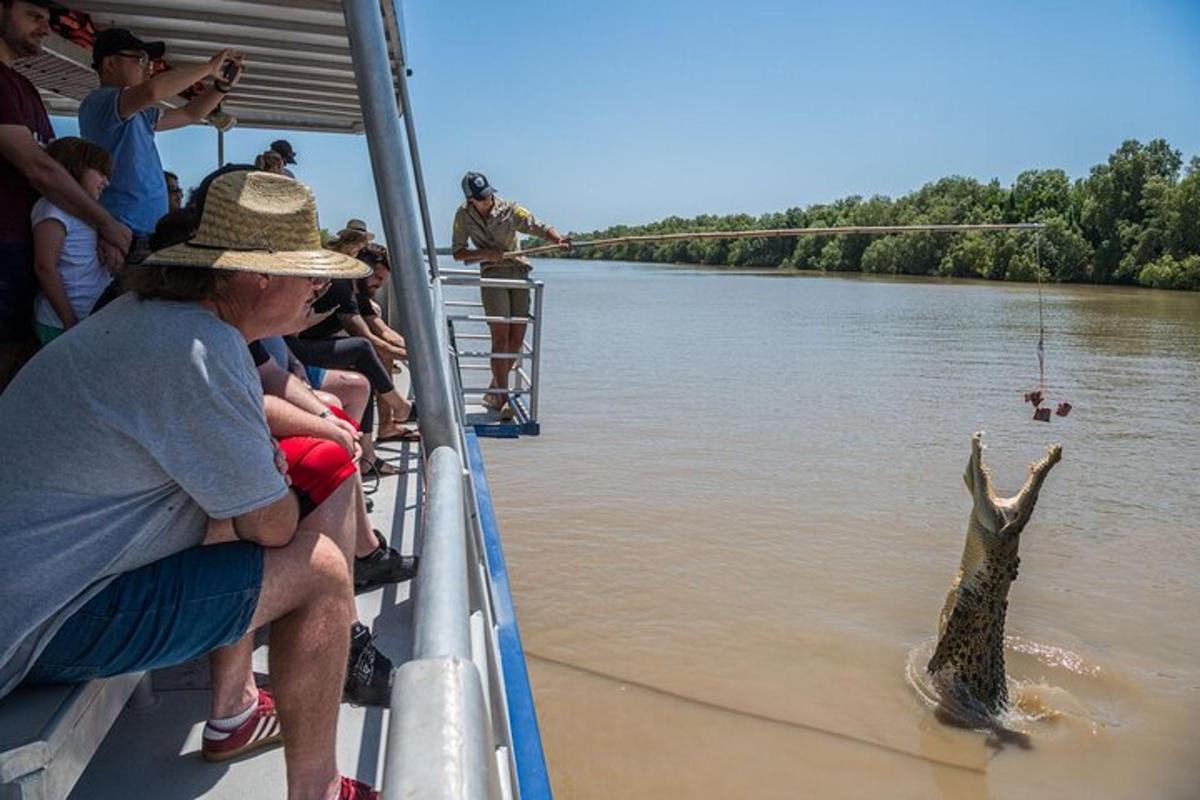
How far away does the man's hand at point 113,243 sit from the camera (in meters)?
2.85

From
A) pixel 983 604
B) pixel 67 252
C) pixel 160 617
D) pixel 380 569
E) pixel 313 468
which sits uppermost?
pixel 67 252

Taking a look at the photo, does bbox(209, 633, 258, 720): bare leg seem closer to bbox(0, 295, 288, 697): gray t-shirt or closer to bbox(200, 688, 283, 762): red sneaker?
bbox(200, 688, 283, 762): red sneaker

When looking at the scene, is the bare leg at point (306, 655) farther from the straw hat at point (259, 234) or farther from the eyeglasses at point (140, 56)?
the eyeglasses at point (140, 56)

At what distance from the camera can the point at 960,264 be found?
5738cm

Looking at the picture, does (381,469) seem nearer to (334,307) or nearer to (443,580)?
(334,307)

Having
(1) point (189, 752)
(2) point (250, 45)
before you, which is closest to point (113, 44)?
(2) point (250, 45)

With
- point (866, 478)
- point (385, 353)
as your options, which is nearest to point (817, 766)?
point (385, 353)

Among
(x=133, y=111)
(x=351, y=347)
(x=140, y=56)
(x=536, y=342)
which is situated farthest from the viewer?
(x=536, y=342)

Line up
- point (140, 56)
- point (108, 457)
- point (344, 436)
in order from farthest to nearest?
point (140, 56) < point (344, 436) < point (108, 457)

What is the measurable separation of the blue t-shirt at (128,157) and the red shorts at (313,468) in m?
1.97

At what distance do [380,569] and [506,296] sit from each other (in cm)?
441

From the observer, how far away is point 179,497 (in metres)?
1.70

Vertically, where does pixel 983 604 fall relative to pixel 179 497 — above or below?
below

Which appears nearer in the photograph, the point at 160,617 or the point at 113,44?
the point at 160,617
